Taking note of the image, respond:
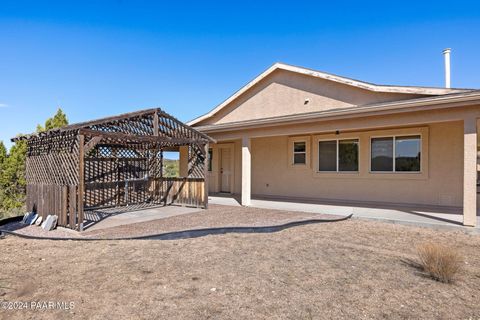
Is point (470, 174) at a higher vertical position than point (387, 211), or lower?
higher

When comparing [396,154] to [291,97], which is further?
[291,97]

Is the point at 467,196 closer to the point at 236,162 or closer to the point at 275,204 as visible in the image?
the point at 275,204

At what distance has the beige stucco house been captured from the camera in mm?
7301

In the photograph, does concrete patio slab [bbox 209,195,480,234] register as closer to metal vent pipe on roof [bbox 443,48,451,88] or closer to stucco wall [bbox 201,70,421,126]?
stucco wall [bbox 201,70,421,126]

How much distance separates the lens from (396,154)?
10.0 meters

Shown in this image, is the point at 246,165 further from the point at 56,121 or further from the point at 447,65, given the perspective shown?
A: the point at 56,121

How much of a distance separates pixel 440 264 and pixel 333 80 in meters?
8.07

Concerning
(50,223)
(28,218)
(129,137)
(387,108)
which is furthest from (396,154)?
(28,218)

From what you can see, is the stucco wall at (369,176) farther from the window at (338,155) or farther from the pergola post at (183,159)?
the pergola post at (183,159)

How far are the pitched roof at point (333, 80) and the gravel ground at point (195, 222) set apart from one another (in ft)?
14.8

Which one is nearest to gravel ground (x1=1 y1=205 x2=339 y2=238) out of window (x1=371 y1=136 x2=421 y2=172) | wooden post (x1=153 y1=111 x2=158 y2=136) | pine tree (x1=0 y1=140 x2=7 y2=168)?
wooden post (x1=153 y1=111 x2=158 y2=136)

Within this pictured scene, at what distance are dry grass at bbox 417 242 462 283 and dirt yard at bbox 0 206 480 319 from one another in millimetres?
128

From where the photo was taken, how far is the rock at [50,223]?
691 cm

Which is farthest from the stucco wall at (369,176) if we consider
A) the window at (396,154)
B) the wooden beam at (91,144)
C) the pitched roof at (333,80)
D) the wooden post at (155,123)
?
the wooden beam at (91,144)
